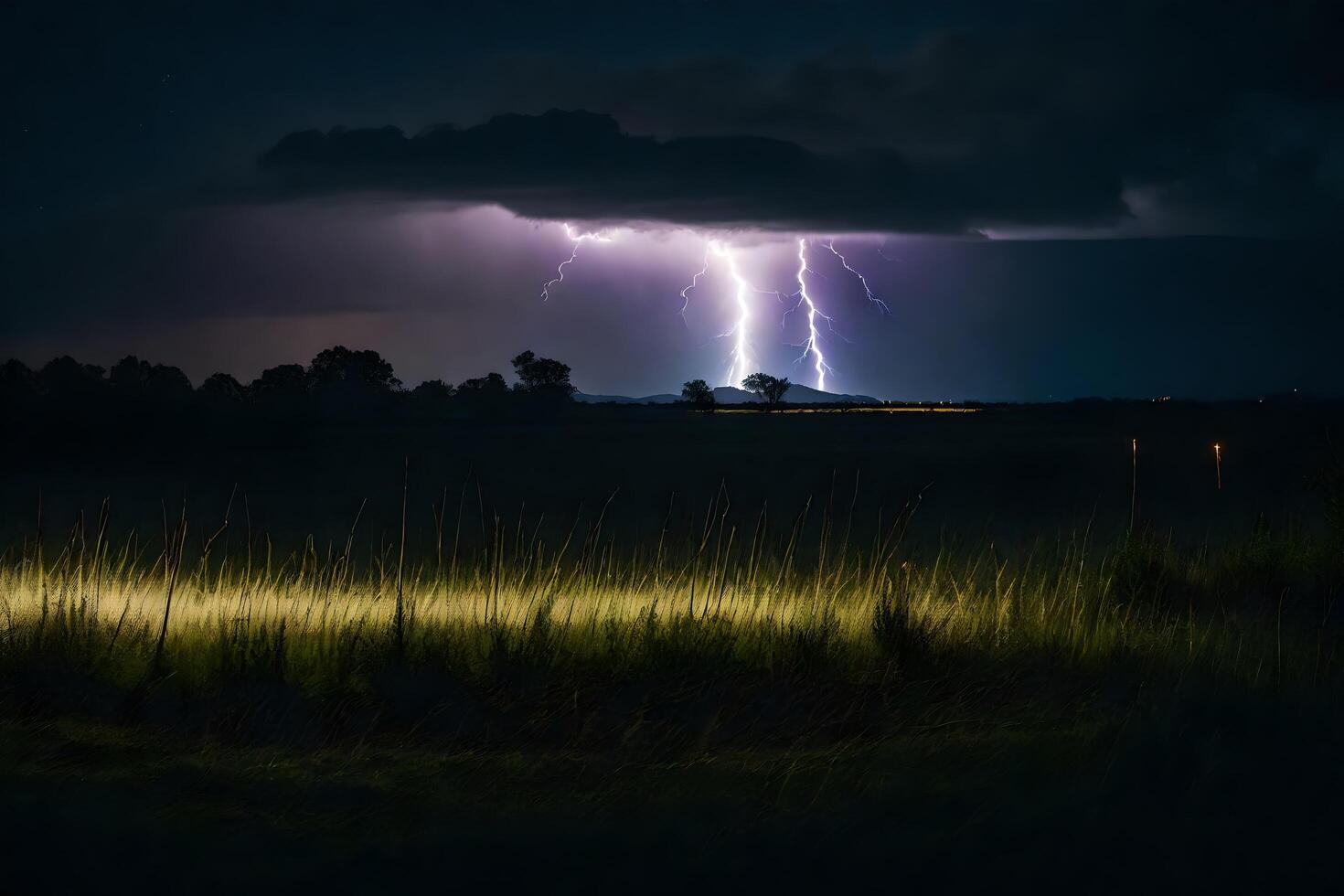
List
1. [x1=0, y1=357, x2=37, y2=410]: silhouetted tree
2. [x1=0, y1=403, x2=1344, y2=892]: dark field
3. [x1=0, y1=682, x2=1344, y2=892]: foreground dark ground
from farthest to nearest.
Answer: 1. [x1=0, y1=357, x2=37, y2=410]: silhouetted tree
2. [x1=0, y1=403, x2=1344, y2=892]: dark field
3. [x1=0, y1=682, x2=1344, y2=892]: foreground dark ground

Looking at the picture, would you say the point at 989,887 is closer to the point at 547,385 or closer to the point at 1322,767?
the point at 1322,767

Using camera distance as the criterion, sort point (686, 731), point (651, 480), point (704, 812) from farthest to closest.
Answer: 1. point (651, 480)
2. point (686, 731)
3. point (704, 812)

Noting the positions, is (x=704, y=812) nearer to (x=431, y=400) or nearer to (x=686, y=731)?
(x=686, y=731)

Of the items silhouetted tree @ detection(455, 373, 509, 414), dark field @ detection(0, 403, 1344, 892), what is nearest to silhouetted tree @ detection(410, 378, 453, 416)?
silhouetted tree @ detection(455, 373, 509, 414)

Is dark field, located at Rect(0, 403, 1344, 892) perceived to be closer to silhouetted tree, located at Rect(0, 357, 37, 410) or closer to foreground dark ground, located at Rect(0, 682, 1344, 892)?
foreground dark ground, located at Rect(0, 682, 1344, 892)

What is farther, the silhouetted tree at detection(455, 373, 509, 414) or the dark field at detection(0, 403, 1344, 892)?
the silhouetted tree at detection(455, 373, 509, 414)

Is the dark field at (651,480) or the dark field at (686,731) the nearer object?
the dark field at (686,731)

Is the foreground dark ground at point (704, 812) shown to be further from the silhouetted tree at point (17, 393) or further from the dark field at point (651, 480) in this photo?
the silhouetted tree at point (17, 393)

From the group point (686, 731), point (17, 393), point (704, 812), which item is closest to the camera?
point (704, 812)

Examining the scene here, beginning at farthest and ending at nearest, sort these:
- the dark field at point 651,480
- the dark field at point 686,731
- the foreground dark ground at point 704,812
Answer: the dark field at point 651,480
the dark field at point 686,731
the foreground dark ground at point 704,812

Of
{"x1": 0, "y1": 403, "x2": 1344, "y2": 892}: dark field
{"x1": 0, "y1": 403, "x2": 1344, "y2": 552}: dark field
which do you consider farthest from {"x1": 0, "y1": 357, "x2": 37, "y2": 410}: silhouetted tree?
{"x1": 0, "y1": 403, "x2": 1344, "y2": 892}: dark field

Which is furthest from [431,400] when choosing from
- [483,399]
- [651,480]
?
[651,480]

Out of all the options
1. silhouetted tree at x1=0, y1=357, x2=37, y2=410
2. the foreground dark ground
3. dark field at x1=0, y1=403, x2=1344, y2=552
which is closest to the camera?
the foreground dark ground

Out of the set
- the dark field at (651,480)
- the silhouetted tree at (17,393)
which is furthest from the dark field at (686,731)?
the silhouetted tree at (17,393)
